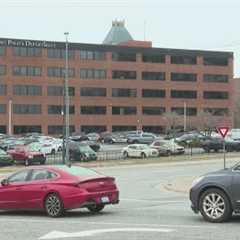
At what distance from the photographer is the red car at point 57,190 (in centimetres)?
1756

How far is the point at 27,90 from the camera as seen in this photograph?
129500 mm

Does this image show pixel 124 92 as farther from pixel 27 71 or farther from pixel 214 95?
pixel 27 71

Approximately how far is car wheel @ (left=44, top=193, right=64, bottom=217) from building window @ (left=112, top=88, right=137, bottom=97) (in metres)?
119

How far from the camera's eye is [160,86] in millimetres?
141625

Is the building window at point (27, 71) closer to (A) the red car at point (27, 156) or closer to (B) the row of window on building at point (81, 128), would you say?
(B) the row of window on building at point (81, 128)

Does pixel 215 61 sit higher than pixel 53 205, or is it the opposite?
pixel 215 61

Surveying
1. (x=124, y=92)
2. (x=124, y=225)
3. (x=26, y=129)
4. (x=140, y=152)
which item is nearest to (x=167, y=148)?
(x=140, y=152)

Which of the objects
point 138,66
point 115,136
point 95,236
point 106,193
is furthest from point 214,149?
point 138,66

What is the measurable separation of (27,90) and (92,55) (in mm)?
14374

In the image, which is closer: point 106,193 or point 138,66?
point 106,193

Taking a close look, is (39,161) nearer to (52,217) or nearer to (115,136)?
(52,217)

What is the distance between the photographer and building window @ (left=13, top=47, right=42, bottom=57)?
12775cm

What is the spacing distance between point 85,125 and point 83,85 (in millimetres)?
7956

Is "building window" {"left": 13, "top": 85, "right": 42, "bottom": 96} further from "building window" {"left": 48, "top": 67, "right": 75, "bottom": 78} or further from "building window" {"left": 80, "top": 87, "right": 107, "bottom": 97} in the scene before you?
"building window" {"left": 80, "top": 87, "right": 107, "bottom": 97}
